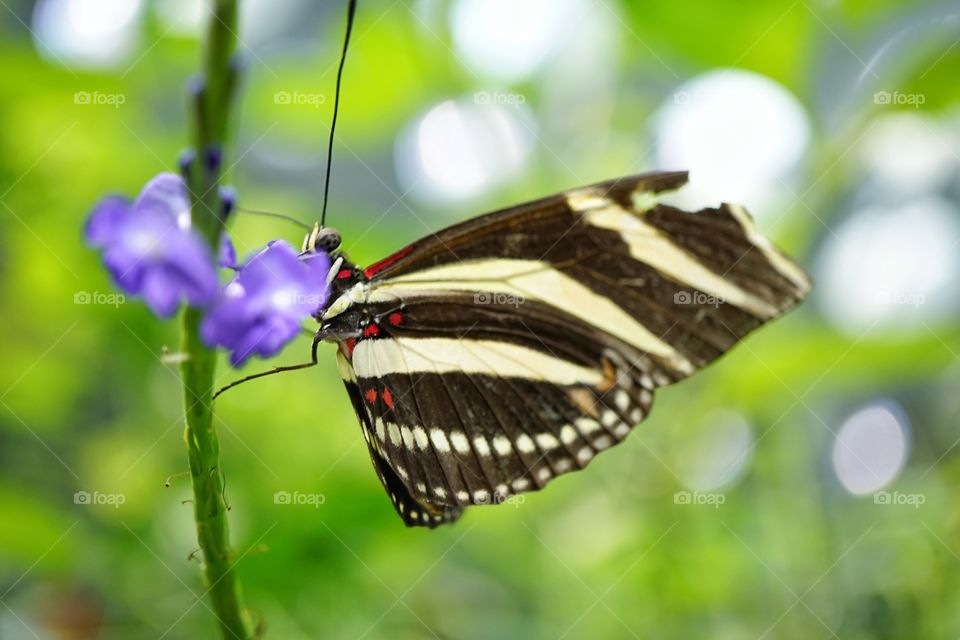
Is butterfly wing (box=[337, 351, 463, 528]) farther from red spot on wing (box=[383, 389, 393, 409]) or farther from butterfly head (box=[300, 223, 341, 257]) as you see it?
butterfly head (box=[300, 223, 341, 257])

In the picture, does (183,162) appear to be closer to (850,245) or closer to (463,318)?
(463,318)

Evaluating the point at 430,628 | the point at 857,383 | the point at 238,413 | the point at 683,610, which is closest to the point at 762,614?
the point at 683,610

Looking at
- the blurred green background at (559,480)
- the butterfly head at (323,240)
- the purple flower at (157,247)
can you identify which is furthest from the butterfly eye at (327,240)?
the blurred green background at (559,480)

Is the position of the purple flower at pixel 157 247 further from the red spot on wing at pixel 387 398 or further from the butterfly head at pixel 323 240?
the red spot on wing at pixel 387 398

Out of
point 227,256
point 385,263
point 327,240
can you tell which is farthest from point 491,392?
point 227,256

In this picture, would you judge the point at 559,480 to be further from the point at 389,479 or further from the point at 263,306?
the point at 263,306

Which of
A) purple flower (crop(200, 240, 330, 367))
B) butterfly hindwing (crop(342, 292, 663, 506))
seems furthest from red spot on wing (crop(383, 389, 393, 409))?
purple flower (crop(200, 240, 330, 367))

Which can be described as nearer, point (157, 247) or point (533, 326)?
point (157, 247)
